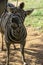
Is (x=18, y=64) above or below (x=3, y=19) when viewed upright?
below

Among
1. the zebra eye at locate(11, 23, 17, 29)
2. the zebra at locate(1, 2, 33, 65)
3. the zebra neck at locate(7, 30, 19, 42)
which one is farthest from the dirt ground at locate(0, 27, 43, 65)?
the zebra eye at locate(11, 23, 17, 29)

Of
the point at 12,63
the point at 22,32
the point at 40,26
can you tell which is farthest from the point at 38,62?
→ the point at 40,26

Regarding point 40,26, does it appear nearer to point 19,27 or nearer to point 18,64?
point 18,64

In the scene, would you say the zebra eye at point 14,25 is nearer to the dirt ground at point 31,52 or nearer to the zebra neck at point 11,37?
the zebra neck at point 11,37

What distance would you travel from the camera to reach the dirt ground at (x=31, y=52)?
6423 mm

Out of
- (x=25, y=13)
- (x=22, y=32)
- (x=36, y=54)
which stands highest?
(x=25, y=13)

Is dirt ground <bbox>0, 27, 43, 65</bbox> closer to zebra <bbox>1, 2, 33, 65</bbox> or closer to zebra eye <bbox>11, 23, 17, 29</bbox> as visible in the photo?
zebra <bbox>1, 2, 33, 65</bbox>

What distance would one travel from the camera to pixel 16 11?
18.5 ft

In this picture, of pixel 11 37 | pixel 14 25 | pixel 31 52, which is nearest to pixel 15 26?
pixel 14 25

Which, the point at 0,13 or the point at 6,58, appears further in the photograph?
the point at 0,13

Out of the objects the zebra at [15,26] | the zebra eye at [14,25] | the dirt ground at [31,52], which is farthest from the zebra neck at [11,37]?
the dirt ground at [31,52]

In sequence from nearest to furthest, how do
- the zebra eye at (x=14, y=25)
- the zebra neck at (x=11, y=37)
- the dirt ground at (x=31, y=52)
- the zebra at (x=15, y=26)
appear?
the zebra eye at (x=14, y=25), the zebra at (x=15, y=26), the zebra neck at (x=11, y=37), the dirt ground at (x=31, y=52)

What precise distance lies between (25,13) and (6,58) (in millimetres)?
1417

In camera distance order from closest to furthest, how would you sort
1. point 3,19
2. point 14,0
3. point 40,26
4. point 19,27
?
point 19,27 < point 3,19 < point 40,26 < point 14,0
